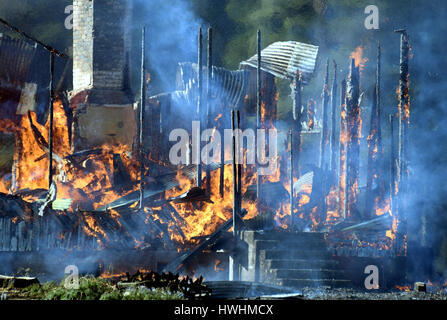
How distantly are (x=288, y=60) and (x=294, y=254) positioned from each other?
17435 millimetres

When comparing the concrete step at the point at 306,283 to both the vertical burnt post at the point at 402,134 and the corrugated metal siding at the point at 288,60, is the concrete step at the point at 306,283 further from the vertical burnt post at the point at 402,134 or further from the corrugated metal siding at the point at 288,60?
the corrugated metal siding at the point at 288,60

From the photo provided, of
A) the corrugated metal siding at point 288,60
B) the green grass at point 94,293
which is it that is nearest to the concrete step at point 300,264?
the green grass at point 94,293

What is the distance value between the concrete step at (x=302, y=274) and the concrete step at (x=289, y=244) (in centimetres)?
95

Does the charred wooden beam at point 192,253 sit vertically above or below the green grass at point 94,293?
above

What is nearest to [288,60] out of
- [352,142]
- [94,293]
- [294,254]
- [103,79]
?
[352,142]

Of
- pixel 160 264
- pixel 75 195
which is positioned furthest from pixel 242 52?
pixel 160 264

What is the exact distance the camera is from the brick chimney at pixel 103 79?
33.4 metres

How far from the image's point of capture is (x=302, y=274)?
21438 mm

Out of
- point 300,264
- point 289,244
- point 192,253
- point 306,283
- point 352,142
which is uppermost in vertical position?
point 352,142

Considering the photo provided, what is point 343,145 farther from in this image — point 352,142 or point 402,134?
point 402,134

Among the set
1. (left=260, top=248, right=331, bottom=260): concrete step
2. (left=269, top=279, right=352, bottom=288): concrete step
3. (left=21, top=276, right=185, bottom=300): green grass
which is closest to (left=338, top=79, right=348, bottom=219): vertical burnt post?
(left=260, top=248, right=331, bottom=260): concrete step

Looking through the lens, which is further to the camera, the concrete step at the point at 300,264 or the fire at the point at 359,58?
the fire at the point at 359,58

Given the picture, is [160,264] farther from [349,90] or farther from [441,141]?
[441,141]
